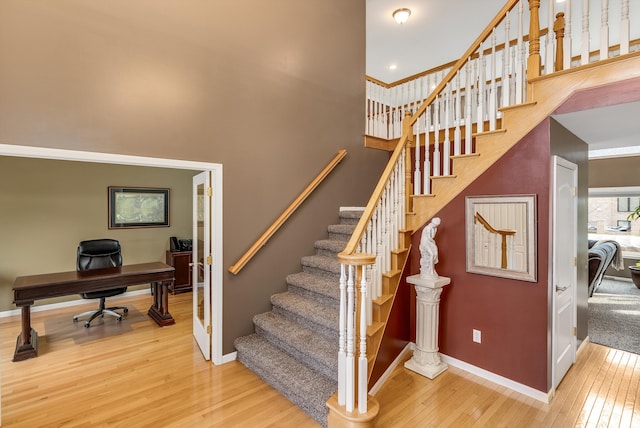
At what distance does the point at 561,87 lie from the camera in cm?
251

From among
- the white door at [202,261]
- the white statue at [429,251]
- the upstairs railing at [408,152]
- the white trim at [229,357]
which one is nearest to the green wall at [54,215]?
the white door at [202,261]

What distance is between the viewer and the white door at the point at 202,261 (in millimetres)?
3279

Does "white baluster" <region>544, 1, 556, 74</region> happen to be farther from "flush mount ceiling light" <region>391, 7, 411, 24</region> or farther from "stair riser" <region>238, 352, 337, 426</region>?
"stair riser" <region>238, 352, 337, 426</region>

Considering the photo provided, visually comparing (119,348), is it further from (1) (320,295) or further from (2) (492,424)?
(2) (492,424)

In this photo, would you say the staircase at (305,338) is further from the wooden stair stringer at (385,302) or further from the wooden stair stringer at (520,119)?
the wooden stair stringer at (520,119)

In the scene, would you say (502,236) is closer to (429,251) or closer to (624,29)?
(429,251)

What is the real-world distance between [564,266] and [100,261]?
561cm

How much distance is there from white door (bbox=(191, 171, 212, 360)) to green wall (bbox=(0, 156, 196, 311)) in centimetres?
260

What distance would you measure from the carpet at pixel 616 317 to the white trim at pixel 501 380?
5.83 ft

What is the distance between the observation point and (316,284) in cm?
341

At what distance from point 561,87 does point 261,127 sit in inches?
108

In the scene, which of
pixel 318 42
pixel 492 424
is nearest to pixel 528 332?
pixel 492 424

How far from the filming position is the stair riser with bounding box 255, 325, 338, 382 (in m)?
2.57

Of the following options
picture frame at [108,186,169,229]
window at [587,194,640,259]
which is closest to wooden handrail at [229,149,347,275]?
picture frame at [108,186,169,229]
